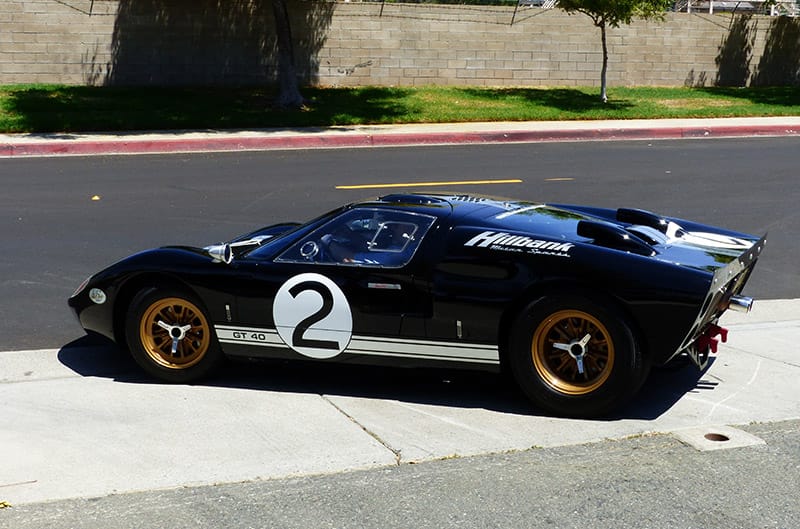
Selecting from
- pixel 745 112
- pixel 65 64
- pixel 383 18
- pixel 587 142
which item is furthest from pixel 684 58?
pixel 65 64

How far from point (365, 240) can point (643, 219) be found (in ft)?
6.49

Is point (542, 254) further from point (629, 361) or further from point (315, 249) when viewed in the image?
point (315, 249)

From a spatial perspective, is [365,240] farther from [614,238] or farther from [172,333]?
[614,238]

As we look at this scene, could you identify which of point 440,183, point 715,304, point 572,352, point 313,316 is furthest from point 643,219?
point 440,183

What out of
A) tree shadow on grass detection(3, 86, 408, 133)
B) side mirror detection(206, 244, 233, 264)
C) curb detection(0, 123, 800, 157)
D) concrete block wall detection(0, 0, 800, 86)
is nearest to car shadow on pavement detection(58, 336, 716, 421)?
side mirror detection(206, 244, 233, 264)

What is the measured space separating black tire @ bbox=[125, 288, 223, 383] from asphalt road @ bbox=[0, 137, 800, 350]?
1.28 metres

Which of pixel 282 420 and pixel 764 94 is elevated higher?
pixel 764 94

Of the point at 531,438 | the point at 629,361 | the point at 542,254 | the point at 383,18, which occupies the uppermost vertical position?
the point at 383,18

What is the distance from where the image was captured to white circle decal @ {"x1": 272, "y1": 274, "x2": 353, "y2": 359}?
21.9 ft

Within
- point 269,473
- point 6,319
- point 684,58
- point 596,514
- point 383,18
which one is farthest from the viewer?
point 684,58

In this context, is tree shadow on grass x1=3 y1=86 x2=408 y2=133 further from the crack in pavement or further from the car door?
the crack in pavement

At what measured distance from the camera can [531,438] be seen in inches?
234

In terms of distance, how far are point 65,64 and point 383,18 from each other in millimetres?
7754

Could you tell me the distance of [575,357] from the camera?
621cm
